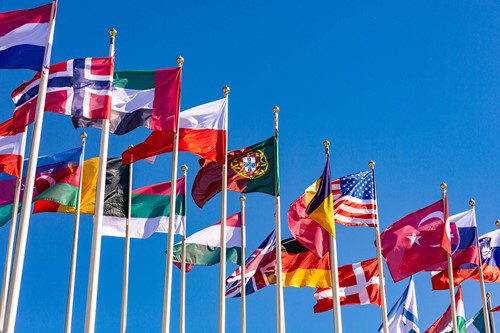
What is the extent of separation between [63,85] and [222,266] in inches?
291

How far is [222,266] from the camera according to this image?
80.8 ft

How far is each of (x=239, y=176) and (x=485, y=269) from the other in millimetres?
12159

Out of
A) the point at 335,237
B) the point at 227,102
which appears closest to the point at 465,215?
the point at 335,237

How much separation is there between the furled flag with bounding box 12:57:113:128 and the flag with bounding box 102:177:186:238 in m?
7.37

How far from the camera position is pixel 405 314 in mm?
35000

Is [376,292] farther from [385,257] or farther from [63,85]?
[63,85]

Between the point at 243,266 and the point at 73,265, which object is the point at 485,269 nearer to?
the point at 243,266

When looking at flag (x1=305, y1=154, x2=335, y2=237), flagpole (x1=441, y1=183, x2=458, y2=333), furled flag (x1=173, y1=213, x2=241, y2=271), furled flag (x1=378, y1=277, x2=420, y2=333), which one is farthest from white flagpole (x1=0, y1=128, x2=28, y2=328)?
furled flag (x1=378, y1=277, x2=420, y2=333)

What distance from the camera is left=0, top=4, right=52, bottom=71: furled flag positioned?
2144 cm

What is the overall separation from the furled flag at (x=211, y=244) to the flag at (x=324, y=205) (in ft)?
14.2

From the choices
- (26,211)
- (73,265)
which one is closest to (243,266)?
(73,265)

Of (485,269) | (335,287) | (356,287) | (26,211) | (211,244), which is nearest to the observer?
(26,211)

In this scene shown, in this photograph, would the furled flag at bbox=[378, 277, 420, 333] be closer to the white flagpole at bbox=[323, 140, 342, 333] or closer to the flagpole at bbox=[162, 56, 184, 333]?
the white flagpole at bbox=[323, 140, 342, 333]

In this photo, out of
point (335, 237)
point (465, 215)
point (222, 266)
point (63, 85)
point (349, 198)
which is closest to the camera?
point (63, 85)
